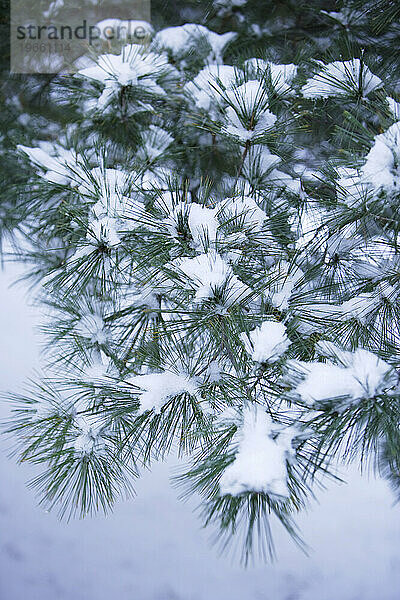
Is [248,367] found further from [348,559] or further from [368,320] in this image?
[348,559]

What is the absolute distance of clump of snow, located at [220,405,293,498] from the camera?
414mm

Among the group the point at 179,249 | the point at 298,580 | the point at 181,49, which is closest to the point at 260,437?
the point at 179,249

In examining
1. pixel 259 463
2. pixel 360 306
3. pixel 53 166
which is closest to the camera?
pixel 259 463

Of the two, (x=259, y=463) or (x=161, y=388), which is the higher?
(x=161, y=388)

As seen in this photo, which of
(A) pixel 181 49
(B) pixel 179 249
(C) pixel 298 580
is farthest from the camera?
(C) pixel 298 580

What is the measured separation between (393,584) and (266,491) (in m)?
1.17

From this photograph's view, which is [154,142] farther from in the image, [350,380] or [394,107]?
Result: [350,380]

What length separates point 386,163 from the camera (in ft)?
1.50

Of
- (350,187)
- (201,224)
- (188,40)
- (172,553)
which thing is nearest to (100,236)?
(201,224)

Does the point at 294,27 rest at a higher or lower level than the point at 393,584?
higher

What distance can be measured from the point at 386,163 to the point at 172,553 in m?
1.24

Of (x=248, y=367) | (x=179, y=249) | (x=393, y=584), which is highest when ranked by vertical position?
(x=179, y=249)

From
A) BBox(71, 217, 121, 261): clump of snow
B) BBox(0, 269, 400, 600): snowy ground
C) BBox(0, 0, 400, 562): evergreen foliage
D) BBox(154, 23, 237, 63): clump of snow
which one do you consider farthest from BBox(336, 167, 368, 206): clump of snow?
BBox(0, 269, 400, 600): snowy ground

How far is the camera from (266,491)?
412 millimetres
